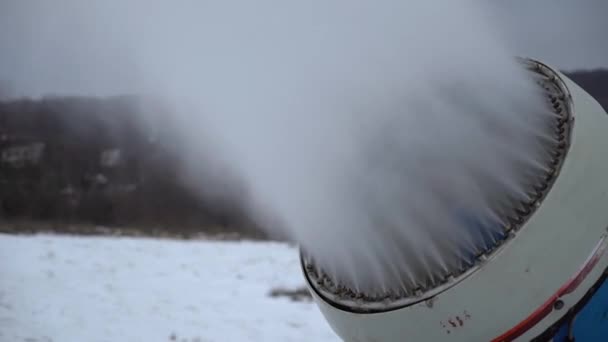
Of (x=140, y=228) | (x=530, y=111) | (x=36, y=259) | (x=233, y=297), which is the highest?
(x=530, y=111)

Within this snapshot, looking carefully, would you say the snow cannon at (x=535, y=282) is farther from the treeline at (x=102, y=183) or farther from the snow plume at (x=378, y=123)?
the treeline at (x=102, y=183)

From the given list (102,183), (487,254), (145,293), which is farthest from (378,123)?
(102,183)

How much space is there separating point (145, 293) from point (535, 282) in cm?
494

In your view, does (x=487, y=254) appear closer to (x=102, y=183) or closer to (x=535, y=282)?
(x=535, y=282)

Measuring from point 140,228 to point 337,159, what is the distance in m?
10.8

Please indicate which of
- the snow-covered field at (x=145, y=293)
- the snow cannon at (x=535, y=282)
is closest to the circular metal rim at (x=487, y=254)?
the snow cannon at (x=535, y=282)

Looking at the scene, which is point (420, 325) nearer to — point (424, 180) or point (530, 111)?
point (424, 180)

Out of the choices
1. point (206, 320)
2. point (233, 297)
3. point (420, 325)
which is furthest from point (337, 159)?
point (233, 297)

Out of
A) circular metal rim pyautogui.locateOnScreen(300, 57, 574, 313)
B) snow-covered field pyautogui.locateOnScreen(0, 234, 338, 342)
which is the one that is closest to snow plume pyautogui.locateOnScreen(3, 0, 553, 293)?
circular metal rim pyautogui.locateOnScreen(300, 57, 574, 313)

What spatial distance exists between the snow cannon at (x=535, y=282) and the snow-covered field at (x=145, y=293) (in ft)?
8.86

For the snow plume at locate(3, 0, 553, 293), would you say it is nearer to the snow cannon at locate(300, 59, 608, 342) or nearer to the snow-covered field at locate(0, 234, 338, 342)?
the snow cannon at locate(300, 59, 608, 342)

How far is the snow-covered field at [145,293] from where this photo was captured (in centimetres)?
453

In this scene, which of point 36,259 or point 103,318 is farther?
point 36,259

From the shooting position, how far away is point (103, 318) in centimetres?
489
